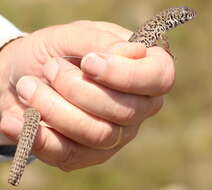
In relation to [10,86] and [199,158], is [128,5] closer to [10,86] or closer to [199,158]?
[199,158]

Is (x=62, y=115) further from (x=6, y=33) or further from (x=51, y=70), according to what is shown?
(x=6, y=33)

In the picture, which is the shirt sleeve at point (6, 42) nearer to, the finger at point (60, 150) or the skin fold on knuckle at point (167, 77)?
the finger at point (60, 150)

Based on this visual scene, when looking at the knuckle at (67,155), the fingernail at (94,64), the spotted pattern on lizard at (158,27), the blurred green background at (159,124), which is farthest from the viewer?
the blurred green background at (159,124)

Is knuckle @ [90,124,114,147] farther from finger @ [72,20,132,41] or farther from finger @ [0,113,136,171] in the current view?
finger @ [72,20,132,41]

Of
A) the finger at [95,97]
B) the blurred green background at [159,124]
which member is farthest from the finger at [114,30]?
the blurred green background at [159,124]

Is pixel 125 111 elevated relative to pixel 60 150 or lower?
elevated

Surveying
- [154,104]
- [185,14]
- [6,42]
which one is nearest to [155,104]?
[154,104]

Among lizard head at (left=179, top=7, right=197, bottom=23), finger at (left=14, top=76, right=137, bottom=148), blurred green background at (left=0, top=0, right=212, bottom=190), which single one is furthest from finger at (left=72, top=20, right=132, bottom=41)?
blurred green background at (left=0, top=0, right=212, bottom=190)
